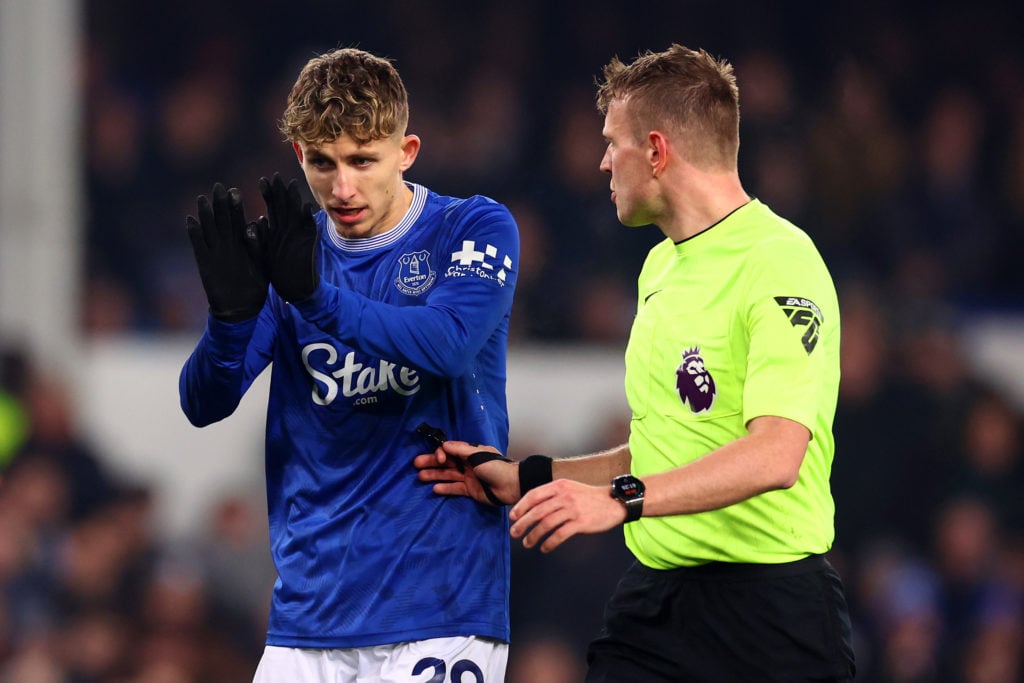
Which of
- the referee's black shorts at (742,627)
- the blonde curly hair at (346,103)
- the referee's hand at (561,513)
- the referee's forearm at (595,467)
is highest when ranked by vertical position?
the blonde curly hair at (346,103)

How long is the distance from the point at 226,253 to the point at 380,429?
591 millimetres

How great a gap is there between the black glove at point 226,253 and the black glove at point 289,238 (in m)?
0.06

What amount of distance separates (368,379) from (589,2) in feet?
20.8

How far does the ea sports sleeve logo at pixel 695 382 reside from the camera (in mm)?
3279

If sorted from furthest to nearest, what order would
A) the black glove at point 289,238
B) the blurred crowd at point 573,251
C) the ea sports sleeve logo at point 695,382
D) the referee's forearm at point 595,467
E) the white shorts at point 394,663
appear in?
the blurred crowd at point 573,251, the referee's forearm at point 595,467, the white shorts at point 394,663, the ea sports sleeve logo at point 695,382, the black glove at point 289,238

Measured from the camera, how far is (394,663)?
3.40m

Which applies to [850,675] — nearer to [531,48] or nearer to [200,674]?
[200,674]

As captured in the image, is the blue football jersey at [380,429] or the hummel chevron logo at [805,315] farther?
the blue football jersey at [380,429]

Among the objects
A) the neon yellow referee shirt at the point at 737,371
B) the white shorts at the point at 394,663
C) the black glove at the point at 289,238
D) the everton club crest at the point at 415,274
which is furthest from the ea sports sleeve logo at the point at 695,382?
the black glove at the point at 289,238

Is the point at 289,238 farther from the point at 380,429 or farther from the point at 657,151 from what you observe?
the point at 657,151

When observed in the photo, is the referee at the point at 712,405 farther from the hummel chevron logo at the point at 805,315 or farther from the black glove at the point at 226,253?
the black glove at the point at 226,253

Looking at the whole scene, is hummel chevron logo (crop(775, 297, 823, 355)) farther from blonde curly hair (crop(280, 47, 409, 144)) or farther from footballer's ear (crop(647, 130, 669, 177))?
blonde curly hair (crop(280, 47, 409, 144))

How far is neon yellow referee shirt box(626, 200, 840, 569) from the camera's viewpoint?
3088mm

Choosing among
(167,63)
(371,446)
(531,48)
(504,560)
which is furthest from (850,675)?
(167,63)
